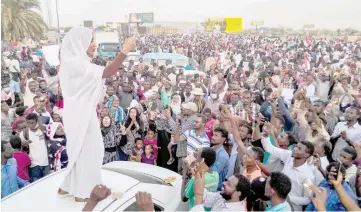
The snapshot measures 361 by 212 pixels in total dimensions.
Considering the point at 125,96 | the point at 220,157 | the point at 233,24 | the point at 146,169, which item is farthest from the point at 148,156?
the point at 233,24

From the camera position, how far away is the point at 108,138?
5.24 m

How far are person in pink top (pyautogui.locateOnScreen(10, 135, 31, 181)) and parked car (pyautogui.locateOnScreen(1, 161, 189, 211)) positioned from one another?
1.47 meters

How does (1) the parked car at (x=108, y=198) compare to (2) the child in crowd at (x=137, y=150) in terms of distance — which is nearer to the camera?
(1) the parked car at (x=108, y=198)

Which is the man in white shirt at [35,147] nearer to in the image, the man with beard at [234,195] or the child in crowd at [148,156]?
the child in crowd at [148,156]

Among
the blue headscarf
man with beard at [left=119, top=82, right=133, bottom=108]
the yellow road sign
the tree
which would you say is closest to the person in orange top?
the blue headscarf

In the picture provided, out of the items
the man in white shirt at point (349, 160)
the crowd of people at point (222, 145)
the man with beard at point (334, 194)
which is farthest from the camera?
the man in white shirt at point (349, 160)

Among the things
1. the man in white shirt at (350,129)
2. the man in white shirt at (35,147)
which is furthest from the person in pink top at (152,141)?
the man in white shirt at (350,129)

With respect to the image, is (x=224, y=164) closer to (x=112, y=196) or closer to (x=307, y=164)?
(x=307, y=164)

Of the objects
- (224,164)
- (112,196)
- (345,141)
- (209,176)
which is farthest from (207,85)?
(112,196)

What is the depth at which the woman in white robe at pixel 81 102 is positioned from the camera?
2.87 metres

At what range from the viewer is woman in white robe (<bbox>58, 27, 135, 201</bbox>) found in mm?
2865

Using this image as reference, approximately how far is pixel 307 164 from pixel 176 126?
2.29 m

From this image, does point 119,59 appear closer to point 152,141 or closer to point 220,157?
point 220,157

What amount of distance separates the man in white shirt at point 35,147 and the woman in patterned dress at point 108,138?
2.57ft
